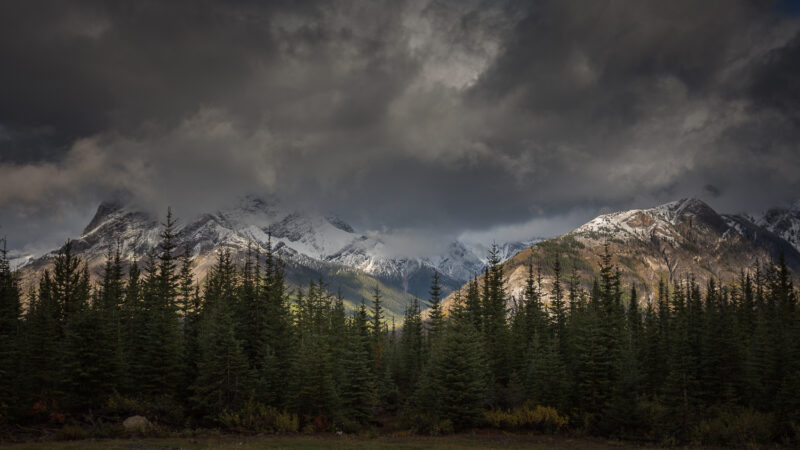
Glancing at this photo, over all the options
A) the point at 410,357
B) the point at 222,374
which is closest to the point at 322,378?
the point at 222,374

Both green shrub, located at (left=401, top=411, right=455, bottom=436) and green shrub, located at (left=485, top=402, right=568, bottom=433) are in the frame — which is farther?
green shrub, located at (left=485, top=402, right=568, bottom=433)

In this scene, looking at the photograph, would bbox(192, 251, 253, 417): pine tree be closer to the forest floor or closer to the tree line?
the tree line

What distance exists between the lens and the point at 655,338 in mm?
60156

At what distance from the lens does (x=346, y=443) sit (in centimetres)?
2928

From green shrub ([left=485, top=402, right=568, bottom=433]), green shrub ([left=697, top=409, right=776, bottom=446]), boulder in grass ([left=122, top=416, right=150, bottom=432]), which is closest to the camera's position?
boulder in grass ([left=122, top=416, right=150, bottom=432])

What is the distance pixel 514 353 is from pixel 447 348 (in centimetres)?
2002

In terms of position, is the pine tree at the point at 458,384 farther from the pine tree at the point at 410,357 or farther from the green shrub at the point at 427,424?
the pine tree at the point at 410,357

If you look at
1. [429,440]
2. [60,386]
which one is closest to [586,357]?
[429,440]

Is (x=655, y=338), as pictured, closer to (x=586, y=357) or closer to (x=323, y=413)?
(x=586, y=357)

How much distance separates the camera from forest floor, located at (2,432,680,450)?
25.1 metres

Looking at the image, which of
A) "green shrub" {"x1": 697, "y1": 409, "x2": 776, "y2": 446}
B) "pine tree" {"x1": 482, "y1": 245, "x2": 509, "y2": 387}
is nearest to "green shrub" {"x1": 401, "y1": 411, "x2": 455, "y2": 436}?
"pine tree" {"x1": 482, "y1": 245, "x2": 509, "y2": 387}

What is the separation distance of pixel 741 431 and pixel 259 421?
109ft

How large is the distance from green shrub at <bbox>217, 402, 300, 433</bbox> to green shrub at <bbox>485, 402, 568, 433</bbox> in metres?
15.9

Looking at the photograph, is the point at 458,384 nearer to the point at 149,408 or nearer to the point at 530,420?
the point at 530,420
